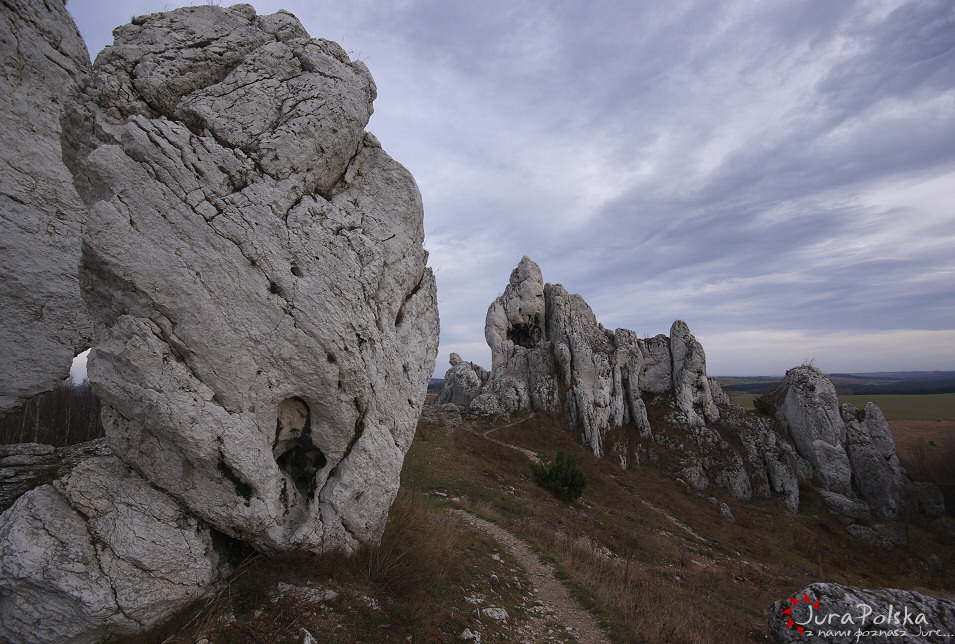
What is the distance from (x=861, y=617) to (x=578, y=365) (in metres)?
34.9

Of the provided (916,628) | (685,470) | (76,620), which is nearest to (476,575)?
(76,620)

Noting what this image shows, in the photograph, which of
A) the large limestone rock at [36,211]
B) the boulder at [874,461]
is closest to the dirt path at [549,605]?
the large limestone rock at [36,211]

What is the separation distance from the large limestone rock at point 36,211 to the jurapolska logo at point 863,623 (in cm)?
1357

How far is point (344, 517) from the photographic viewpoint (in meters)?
6.88

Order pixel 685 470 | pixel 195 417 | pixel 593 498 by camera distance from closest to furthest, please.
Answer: pixel 195 417 → pixel 593 498 → pixel 685 470

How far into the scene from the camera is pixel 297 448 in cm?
708

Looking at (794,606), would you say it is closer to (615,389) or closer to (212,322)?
(212,322)

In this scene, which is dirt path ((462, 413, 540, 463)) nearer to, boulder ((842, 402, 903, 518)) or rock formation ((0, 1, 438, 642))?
rock formation ((0, 1, 438, 642))

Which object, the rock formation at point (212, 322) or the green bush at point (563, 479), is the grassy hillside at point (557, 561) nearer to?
the green bush at point (563, 479)

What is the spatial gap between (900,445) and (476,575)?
80911 mm

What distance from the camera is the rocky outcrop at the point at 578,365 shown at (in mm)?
41000

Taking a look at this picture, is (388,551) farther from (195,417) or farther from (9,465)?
(9,465)

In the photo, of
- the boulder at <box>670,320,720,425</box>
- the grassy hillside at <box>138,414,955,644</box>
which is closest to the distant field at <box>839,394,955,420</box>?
the boulder at <box>670,320,720,425</box>

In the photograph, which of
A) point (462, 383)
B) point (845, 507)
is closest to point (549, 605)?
point (845, 507)
